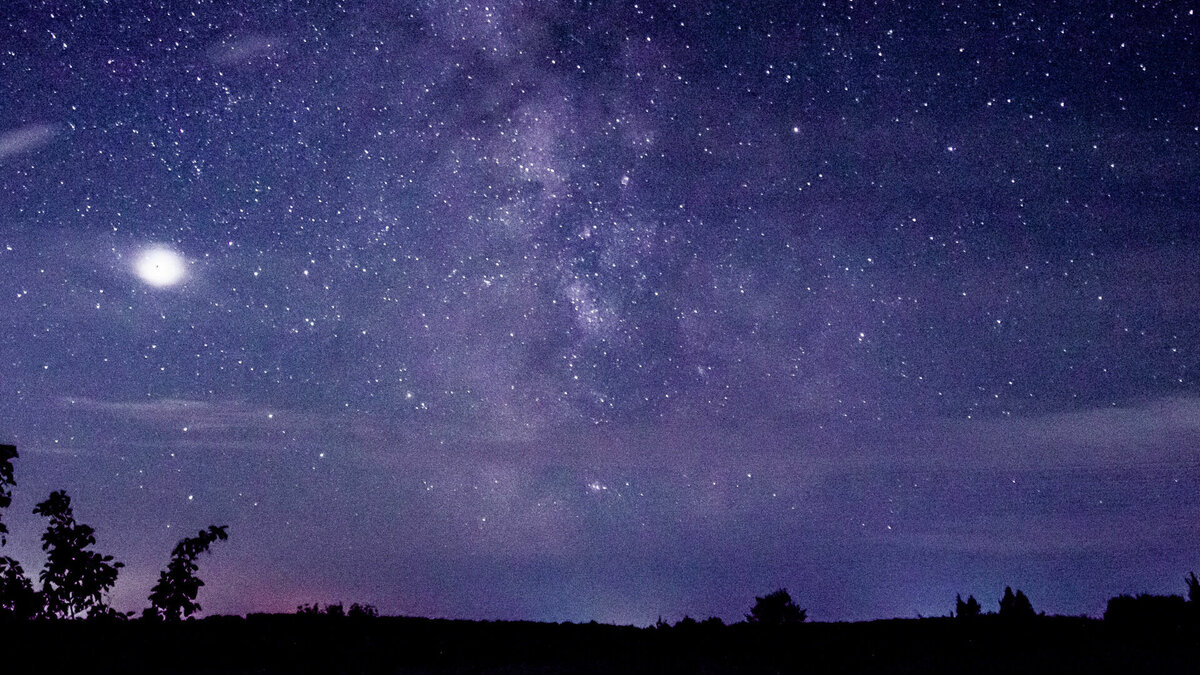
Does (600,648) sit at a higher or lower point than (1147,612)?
lower

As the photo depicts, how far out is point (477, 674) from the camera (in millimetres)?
9305

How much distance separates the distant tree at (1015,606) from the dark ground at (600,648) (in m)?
0.33

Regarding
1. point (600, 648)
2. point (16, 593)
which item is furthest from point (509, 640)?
point (16, 593)

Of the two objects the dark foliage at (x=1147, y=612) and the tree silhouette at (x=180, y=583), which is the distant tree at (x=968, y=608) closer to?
the dark foliage at (x=1147, y=612)

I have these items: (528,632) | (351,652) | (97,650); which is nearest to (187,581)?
(97,650)

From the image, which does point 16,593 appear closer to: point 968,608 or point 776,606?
point 968,608

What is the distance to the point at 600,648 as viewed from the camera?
10.3 meters

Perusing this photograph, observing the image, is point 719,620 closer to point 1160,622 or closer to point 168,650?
point 1160,622

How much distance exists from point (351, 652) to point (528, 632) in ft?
7.82

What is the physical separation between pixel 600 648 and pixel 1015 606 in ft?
20.1

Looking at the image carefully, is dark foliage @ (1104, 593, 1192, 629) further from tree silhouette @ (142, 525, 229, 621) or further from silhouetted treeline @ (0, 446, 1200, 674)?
tree silhouette @ (142, 525, 229, 621)

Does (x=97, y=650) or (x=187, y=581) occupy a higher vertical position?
(x=187, y=581)

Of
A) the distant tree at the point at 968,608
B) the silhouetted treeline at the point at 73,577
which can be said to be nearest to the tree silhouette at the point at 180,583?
the silhouetted treeline at the point at 73,577

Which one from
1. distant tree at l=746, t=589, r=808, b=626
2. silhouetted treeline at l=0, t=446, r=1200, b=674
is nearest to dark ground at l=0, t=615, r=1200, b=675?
silhouetted treeline at l=0, t=446, r=1200, b=674
